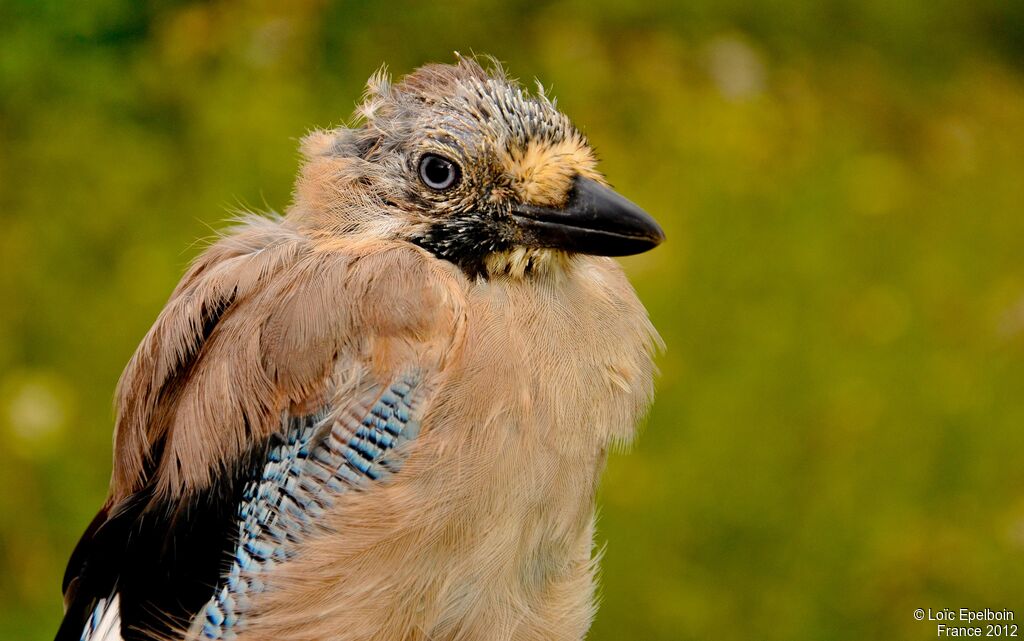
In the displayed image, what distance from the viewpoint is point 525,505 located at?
2553 millimetres

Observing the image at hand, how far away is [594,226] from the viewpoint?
264 cm

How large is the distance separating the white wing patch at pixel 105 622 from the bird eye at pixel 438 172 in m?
1.19

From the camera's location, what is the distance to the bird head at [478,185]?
2654 millimetres

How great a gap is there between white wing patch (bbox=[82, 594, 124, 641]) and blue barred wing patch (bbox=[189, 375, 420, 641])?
262 mm

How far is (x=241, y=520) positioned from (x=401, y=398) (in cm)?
47

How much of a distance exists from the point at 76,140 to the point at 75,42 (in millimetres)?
436

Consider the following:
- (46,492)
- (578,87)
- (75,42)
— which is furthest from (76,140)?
(578,87)

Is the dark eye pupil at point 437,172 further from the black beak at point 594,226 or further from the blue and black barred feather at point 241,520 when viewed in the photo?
the blue and black barred feather at point 241,520

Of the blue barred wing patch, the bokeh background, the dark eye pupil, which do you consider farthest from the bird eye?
the bokeh background

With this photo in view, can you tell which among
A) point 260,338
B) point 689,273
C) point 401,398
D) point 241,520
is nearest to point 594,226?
point 401,398

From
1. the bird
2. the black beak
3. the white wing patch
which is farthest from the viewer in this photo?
the white wing patch

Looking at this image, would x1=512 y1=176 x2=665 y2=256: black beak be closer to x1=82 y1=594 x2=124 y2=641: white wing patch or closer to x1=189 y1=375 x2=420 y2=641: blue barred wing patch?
x1=189 y1=375 x2=420 y2=641: blue barred wing patch

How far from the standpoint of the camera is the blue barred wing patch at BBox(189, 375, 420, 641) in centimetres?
255

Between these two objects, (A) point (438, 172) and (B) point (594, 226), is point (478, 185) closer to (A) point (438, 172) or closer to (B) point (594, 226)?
(A) point (438, 172)
